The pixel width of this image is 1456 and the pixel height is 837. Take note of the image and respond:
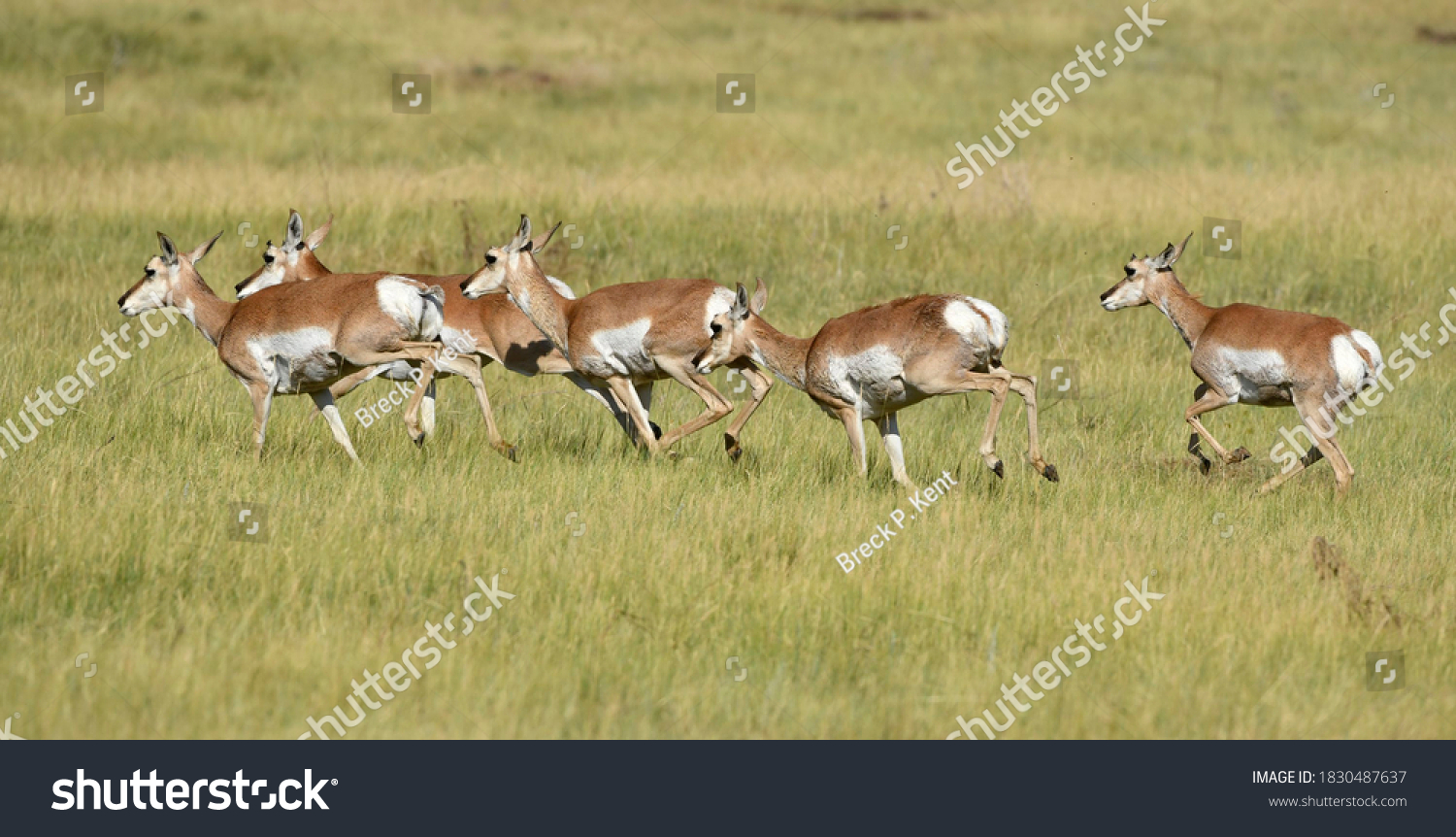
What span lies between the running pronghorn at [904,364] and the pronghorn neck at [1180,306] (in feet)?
6.28

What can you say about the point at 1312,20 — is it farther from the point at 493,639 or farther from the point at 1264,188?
the point at 493,639

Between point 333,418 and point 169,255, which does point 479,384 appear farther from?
point 169,255

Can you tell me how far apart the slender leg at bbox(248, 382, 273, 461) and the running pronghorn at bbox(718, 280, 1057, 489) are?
3.18 meters

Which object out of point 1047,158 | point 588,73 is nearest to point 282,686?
point 1047,158

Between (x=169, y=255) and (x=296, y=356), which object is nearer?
(x=296, y=356)

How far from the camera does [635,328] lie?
1015 cm

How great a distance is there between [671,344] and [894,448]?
1767mm

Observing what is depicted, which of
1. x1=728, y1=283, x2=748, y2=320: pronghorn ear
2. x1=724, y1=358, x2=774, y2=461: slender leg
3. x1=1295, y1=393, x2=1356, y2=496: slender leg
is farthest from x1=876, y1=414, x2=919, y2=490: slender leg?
x1=1295, y1=393, x2=1356, y2=496: slender leg

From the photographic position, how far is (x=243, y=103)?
2912 centimetres

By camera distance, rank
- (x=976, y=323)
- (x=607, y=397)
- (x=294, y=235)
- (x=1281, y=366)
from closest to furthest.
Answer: (x=976, y=323) < (x=1281, y=366) < (x=607, y=397) < (x=294, y=235)

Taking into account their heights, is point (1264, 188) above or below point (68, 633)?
above

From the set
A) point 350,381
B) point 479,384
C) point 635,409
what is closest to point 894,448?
point 635,409

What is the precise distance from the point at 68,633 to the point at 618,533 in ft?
8.78
